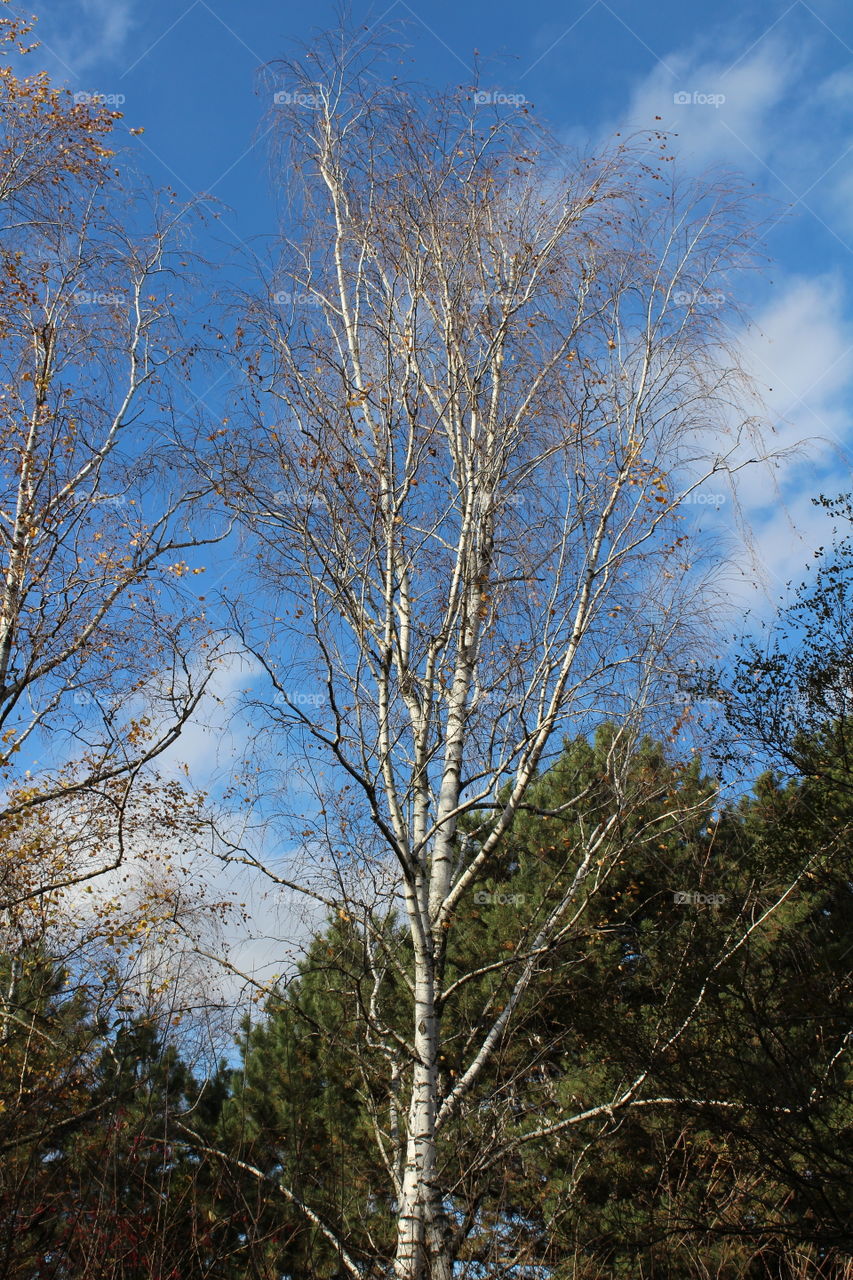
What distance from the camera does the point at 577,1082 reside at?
9.42 m

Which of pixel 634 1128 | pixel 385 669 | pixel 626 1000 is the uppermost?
pixel 385 669

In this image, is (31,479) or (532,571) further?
(31,479)

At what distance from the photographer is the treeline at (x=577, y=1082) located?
531 centimetres

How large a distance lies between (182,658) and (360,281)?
327 centimetres

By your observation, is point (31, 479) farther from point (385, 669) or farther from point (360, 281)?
point (385, 669)

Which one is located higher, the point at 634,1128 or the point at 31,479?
the point at 31,479

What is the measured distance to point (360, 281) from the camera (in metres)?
7.32

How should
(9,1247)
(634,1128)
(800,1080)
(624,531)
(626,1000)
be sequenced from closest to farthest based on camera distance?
(9,1247)
(800,1080)
(624,531)
(634,1128)
(626,1000)

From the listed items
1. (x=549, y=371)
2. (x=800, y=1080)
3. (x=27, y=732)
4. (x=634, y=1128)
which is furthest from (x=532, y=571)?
(x=634, y=1128)

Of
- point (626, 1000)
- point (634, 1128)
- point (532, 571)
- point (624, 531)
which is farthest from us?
point (626, 1000)

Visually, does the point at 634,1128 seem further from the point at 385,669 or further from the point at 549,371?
the point at 549,371

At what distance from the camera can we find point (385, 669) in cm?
560

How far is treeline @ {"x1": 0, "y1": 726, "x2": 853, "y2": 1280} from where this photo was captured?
209 inches

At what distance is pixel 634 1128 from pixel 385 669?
22.9 feet
